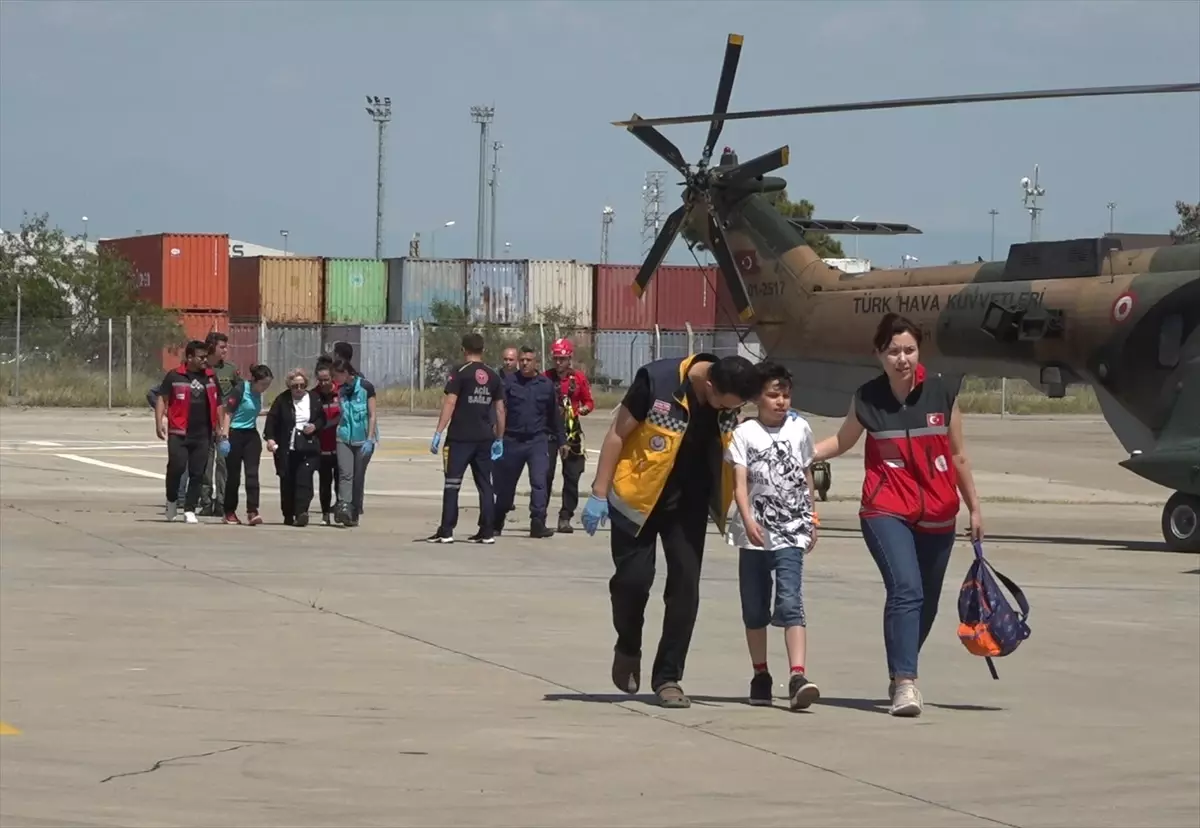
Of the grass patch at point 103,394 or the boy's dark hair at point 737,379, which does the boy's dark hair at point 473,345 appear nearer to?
the boy's dark hair at point 737,379

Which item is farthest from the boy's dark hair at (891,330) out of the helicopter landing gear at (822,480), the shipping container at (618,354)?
the shipping container at (618,354)

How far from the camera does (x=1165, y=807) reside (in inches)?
294

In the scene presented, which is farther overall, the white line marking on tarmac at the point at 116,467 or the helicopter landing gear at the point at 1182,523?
the white line marking on tarmac at the point at 116,467

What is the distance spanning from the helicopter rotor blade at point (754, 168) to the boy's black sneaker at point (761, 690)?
14.8 meters

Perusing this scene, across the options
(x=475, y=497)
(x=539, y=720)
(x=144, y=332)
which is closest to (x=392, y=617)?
(x=539, y=720)

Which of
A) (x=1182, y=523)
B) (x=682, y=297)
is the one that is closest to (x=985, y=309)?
(x=1182, y=523)

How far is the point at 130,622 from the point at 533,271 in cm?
5846

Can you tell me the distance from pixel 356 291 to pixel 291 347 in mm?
6831

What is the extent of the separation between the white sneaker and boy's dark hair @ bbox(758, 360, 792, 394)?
5.01 feet

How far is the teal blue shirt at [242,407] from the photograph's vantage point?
18.5 metres

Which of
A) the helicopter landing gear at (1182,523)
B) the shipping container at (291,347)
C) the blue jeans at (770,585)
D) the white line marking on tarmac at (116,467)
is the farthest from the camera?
the shipping container at (291,347)

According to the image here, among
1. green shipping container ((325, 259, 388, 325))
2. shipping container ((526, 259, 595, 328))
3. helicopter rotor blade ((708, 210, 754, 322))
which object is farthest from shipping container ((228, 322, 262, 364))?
helicopter rotor blade ((708, 210, 754, 322))

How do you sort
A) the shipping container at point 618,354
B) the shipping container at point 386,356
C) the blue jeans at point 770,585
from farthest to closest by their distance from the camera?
1. the shipping container at point 618,354
2. the shipping container at point 386,356
3. the blue jeans at point 770,585

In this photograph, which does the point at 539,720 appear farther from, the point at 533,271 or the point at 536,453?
the point at 533,271
